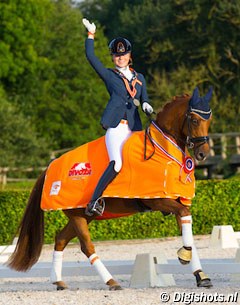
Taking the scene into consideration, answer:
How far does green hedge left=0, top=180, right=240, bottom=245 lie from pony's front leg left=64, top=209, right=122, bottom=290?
7.00 meters

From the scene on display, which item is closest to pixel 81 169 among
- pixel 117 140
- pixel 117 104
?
pixel 117 140

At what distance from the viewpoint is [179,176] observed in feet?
33.1

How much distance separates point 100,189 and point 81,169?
404 millimetres

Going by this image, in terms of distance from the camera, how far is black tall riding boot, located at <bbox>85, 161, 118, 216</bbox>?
1030 centimetres

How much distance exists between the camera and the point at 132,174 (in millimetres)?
10328

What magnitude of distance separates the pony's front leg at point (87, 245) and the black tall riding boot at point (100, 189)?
0.32 metres

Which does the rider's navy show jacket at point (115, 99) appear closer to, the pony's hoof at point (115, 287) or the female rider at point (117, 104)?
the female rider at point (117, 104)

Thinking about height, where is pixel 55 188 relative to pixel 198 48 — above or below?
below

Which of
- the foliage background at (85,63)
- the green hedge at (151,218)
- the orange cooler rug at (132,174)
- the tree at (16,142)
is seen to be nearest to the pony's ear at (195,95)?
the orange cooler rug at (132,174)

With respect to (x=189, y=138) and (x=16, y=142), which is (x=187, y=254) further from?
(x=16, y=142)

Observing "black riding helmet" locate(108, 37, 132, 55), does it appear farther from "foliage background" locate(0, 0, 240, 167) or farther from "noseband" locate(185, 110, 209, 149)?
"foliage background" locate(0, 0, 240, 167)

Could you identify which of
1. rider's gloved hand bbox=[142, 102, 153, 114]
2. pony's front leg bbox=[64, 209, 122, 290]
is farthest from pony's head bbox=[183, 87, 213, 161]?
pony's front leg bbox=[64, 209, 122, 290]

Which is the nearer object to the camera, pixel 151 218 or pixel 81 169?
pixel 81 169

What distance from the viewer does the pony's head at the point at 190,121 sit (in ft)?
32.9
